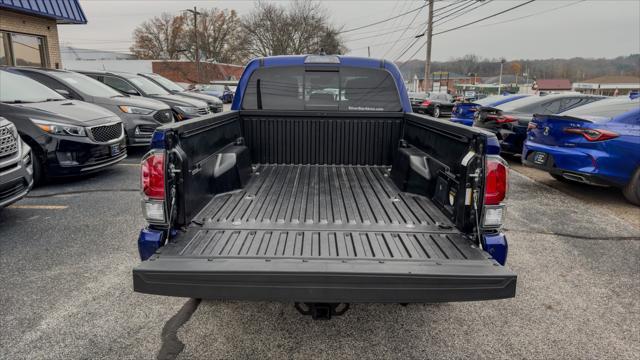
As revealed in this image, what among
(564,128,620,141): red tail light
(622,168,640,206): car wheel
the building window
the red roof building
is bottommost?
(622,168,640,206): car wheel

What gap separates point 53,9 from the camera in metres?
13.7

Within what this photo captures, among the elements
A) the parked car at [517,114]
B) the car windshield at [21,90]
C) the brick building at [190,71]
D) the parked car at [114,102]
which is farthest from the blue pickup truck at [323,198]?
the brick building at [190,71]

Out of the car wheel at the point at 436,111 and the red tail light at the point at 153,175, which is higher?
the red tail light at the point at 153,175

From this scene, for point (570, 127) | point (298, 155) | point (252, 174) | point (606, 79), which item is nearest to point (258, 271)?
point (252, 174)

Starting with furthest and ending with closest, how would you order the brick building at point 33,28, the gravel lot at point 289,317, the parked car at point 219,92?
the parked car at point 219,92
the brick building at point 33,28
the gravel lot at point 289,317

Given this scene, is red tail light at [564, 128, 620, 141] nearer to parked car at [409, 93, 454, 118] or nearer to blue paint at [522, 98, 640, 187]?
blue paint at [522, 98, 640, 187]

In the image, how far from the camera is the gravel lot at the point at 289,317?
2.73 meters

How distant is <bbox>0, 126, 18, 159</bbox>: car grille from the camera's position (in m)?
4.45

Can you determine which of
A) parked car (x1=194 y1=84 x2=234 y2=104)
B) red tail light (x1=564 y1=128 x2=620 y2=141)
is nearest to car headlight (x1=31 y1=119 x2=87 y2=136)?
red tail light (x1=564 y1=128 x2=620 y2=141)

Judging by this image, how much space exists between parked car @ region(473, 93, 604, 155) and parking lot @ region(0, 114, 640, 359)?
4691 millimetres

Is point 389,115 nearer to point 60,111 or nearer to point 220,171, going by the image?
point 220,171

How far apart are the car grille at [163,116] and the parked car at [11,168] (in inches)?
161

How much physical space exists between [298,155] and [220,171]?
134cm

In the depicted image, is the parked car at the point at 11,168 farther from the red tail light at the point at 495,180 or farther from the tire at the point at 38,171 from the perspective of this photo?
the red tail light at the point at 495,180
